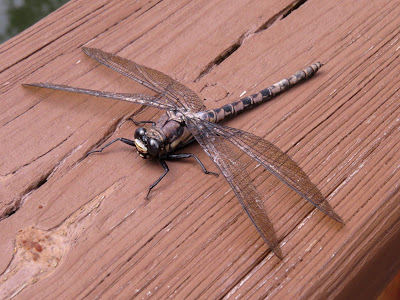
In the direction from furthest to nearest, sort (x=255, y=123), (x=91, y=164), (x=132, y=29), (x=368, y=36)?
(x=132, y=29) < (x=368, y=36) < (x=255, y=123) < (x=91, y=164)

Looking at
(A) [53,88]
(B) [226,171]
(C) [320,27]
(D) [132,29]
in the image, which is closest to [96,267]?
(B) [226,171]

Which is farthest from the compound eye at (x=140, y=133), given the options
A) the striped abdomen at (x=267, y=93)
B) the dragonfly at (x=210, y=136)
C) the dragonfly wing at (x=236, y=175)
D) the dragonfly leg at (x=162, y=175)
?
the striped abdomen at (x=267, y=93)

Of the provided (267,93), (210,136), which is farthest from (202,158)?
(267,93)

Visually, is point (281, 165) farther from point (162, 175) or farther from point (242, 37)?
point (242, 37)

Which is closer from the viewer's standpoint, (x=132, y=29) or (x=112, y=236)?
(x=112, y=236)

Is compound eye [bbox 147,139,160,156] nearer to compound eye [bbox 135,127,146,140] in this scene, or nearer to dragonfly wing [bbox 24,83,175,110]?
compound eye [bbox 135,127,146,140]

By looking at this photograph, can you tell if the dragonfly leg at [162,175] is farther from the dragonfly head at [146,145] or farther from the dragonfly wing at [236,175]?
the dragonfly wing at [236,175]

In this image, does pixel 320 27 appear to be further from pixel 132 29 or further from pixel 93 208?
pixel 93 208
